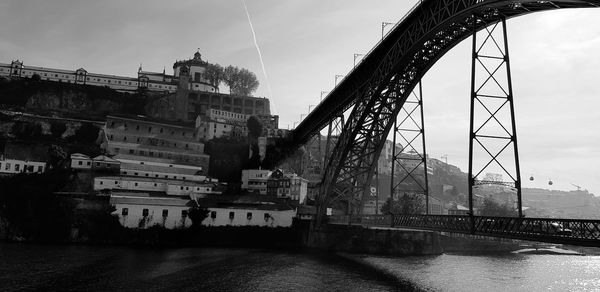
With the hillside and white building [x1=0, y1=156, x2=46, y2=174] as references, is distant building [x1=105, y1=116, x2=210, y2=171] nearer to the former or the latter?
white building [x1=0, y1=156, x2=46, y2=174]

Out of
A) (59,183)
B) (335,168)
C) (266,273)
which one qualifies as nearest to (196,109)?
(59,183)

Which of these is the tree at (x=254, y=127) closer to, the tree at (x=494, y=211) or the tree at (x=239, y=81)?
the tree at (x=239, y=81)

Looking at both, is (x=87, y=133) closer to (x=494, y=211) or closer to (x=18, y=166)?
(x=18, y=166)

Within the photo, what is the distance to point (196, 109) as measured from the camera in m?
94.8

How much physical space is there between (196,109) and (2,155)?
3856 centimetres

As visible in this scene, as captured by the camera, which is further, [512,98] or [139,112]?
[139,112]

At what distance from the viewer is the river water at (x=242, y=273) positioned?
84.6ft

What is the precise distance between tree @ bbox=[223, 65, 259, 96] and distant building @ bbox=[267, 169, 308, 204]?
40641 mm

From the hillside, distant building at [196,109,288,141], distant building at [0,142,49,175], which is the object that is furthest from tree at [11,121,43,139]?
distant building at [196,109,288,141]

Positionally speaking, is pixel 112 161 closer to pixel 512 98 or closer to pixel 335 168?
pixel 335 168

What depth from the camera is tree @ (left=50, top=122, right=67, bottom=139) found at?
2936 inches

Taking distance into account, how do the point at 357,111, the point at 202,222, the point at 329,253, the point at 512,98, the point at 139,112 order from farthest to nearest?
the point at 139,112
the point at 202,222
the point at 329,253
the point at 357,111
the point at 512,98

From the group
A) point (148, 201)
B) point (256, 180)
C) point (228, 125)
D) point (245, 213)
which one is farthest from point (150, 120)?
point (245, 213)

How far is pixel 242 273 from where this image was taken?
101ft
